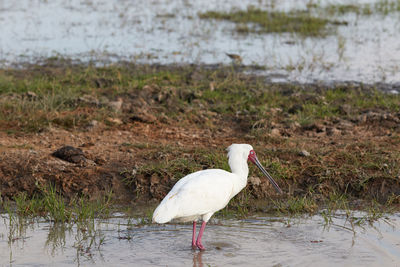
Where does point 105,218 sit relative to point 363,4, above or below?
below

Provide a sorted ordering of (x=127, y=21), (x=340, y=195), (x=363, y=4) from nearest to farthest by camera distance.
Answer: (x=340, y=195) < (x=127, y=21) < (x=363, y=4)

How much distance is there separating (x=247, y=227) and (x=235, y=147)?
0.83 meters

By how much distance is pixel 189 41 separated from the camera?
14.2 metres

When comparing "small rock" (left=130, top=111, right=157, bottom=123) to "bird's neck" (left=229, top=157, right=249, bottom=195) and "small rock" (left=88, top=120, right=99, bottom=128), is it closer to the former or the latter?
"small rock" (left=88, top=120, right=99, bottom=128)

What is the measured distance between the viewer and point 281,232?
19.7 ft

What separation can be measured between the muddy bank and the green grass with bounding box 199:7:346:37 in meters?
4.53

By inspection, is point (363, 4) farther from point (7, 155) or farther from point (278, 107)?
point (7, 155)

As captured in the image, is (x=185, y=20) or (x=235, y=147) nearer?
(x=235, y=147)

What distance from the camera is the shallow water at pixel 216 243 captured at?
17.7 ft

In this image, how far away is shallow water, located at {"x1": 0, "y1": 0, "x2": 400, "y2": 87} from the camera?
12148mm

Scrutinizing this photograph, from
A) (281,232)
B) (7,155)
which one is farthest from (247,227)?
(7,155)

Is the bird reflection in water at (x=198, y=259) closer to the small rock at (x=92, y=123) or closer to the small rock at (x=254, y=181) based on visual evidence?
the small rock at (x=254, y=181)

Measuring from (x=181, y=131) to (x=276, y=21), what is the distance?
27.7 ft

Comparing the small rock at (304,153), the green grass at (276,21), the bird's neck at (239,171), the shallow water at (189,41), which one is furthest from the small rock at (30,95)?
the green grass at (276,21)
